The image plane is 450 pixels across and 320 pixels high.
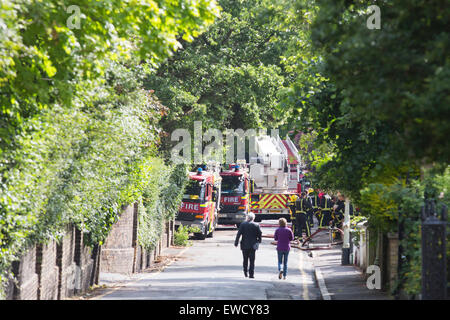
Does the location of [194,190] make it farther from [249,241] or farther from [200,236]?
[249,241]

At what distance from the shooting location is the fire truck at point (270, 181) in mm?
43906

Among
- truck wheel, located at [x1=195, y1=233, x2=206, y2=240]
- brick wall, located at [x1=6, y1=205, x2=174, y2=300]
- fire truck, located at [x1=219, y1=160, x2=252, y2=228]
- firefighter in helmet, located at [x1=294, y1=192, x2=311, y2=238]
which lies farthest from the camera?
fire truck, located at [x1=219, y1=160, x2=252, y2=228]

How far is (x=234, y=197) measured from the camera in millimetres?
39844

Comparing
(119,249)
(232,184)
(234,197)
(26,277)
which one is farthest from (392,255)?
(232,184)

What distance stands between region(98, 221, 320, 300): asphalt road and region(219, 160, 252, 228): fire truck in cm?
1065

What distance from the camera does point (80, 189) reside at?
14039mm

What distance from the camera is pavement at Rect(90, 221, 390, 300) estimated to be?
52.5 feet

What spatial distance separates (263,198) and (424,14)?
35965mm

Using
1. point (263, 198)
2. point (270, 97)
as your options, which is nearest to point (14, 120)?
point (270, 97)

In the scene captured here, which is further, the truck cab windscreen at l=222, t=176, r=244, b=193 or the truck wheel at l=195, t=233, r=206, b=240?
the truck cab windscreen at l=222, t=176, r=244, b=193

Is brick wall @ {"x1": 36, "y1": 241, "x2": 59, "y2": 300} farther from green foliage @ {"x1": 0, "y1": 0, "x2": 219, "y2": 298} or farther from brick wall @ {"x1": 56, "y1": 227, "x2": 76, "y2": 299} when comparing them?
green foliage @ {"x1": 0, "y1": 0, "x2": 219, "y2": 298}

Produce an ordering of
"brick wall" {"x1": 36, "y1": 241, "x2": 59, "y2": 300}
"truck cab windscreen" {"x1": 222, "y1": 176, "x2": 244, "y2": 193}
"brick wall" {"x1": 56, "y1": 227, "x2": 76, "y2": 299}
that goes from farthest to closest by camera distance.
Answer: "truck cab windscreen" {"x1": 222, "y1": 176, "x2": 244, "y2": 193} → "brick wall" {"x1": 56, "y1": 227, "x2": 76, "y2": 299} → "brick wall" {"x1": 36, "y1": 241, "x2": 59, "y2": 300}

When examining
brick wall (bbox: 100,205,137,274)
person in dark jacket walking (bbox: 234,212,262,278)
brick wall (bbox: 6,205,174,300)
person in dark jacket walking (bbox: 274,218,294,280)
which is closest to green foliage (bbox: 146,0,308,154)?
brick wall (bbox: 6,205,174,300)
